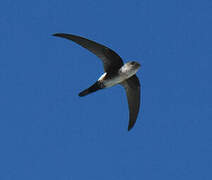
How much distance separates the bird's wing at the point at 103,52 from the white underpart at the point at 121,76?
0.20 meters

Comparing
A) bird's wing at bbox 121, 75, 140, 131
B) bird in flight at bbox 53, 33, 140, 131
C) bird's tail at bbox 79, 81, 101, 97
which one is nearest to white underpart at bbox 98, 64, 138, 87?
bird in flight at bbox 53, 33, 140, 131

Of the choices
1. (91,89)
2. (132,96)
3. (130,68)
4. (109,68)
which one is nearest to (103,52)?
(109,68)

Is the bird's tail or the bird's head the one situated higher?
the bird's head

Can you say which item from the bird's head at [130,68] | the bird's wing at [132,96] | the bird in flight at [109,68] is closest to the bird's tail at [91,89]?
the bird in flight at [109,68]

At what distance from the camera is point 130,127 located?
20078mm

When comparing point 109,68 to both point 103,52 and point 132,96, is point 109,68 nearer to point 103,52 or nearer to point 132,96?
point 103,52

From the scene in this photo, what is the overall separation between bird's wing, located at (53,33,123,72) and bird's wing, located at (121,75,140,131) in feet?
3.66

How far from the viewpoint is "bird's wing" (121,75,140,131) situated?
19.8 meters

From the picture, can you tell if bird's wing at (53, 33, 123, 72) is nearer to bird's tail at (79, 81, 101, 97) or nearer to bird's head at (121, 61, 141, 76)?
bird's head at (121, 61, 141, 76)

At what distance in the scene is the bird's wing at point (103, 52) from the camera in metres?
17.8

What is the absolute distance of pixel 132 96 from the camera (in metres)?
20.0

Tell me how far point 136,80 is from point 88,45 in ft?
8.00

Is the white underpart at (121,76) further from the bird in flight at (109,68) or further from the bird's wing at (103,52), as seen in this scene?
the bird's wing at (103,52)

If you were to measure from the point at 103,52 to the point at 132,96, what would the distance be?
7.22 ft
